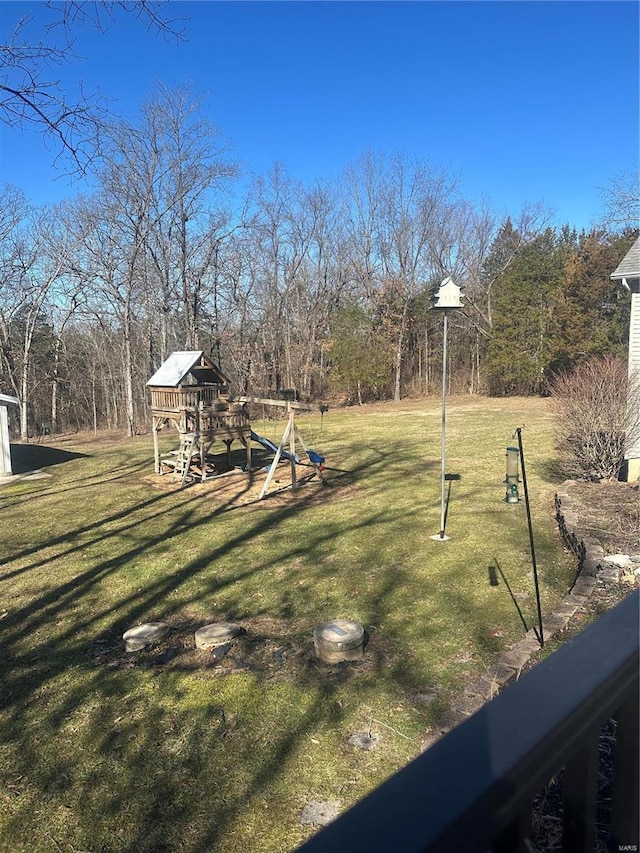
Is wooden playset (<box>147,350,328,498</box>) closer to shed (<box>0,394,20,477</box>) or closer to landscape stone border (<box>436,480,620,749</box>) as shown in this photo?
shed (<box>0,394,20,477</box>)

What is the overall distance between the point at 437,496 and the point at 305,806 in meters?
5.97

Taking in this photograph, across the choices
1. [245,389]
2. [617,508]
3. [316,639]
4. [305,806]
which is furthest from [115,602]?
[245,389]

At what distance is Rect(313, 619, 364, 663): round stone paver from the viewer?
3961mm

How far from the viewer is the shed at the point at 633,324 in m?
8.24

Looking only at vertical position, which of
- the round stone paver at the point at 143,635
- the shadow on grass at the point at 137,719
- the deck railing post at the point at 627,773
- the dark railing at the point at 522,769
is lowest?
the shadow on grass at the point at 137,719

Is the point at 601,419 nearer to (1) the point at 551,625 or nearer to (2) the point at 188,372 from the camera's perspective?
(1) the point at 551,625

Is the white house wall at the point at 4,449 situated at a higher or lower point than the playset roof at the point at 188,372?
lower

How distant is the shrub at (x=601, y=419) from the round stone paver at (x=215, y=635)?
5928mm

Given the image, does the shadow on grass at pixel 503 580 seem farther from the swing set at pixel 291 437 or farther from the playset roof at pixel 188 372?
the playset roof at pixel 188 372

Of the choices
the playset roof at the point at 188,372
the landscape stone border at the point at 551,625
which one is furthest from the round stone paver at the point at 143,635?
the playset roof at the point at 188,372

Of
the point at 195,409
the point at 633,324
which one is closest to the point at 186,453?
the point at 195,409

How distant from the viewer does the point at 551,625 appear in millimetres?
4090

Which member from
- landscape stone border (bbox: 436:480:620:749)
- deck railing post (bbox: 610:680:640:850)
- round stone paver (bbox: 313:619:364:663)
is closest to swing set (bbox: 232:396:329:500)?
landscape stone border (bbox: 436:480:620:749)

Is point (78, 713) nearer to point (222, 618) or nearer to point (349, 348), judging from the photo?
point (222, 618)
